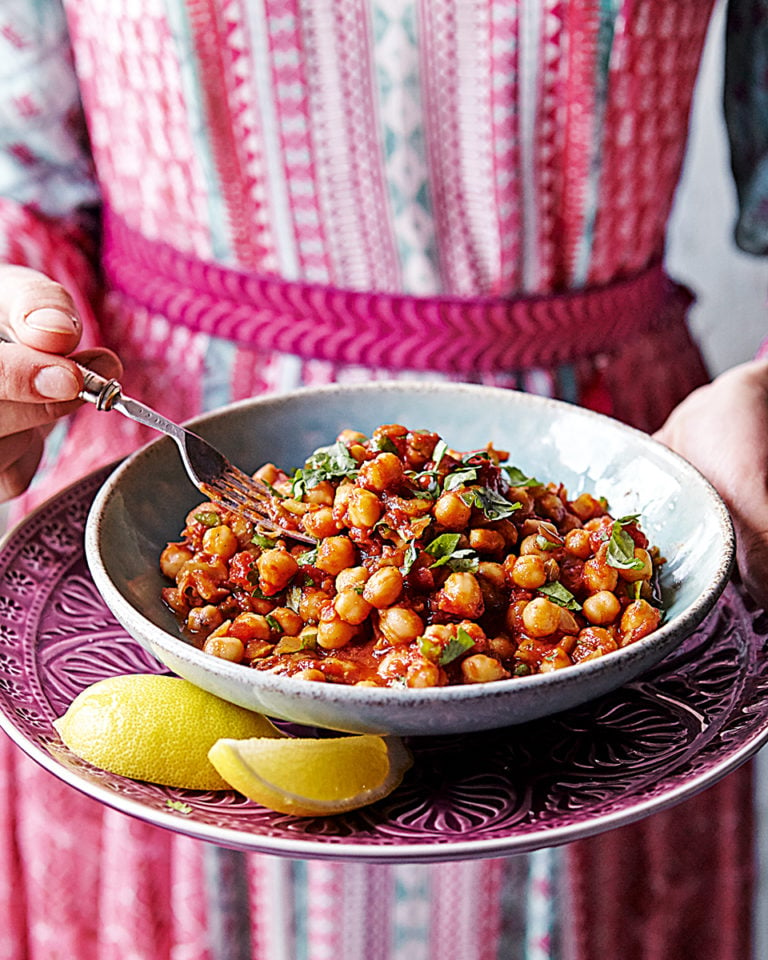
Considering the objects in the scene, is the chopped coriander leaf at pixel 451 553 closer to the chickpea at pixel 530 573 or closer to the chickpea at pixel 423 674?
the chickpea at pixel 530 573

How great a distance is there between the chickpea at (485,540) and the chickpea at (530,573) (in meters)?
0.04

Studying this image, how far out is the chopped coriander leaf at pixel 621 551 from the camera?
3.68ft

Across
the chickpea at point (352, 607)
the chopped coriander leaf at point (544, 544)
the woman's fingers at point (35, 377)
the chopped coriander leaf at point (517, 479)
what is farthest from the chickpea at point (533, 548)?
the woman's fingers at point (35, 377)

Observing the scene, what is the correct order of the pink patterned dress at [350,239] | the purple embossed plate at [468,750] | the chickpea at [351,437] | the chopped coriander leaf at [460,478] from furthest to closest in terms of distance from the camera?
the pink patterned dress at [350,239] < the chickpea at [351,437] < the chopped coriander leaf at [460,478] < the purple embossed plate at [468,750]

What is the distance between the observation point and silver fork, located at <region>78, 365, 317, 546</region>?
3.91 feet

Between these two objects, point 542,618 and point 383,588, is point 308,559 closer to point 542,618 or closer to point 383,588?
point 383,588

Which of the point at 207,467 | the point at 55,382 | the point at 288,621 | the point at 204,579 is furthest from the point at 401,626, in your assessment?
the point at 55,382

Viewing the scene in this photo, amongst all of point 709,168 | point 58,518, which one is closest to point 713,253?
point 709,168

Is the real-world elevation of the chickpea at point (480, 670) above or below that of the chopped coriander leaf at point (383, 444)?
below

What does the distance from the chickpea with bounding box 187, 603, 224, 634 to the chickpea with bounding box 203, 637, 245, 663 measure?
8 cm

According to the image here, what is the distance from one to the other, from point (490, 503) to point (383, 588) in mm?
185

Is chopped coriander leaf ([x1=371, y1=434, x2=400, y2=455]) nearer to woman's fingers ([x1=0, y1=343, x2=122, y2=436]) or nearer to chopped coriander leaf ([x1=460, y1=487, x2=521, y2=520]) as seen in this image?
chopped coriander leaf ([x1=460, y1=487, x2=521, y2=520])

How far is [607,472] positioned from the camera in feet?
4.31

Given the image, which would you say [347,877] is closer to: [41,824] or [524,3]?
[41,824]
